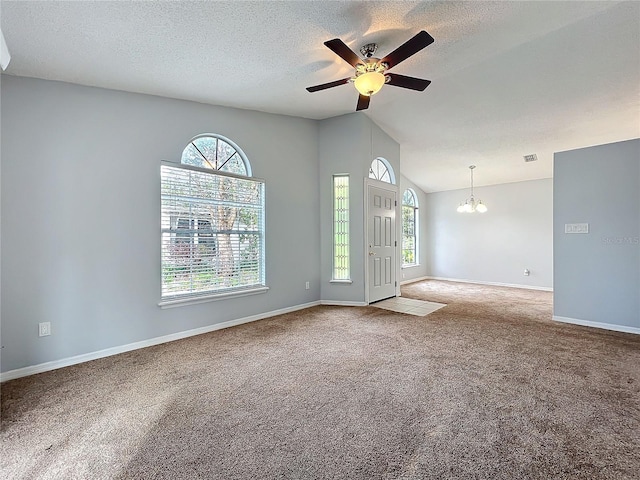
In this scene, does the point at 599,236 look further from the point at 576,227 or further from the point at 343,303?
the point at 343,303

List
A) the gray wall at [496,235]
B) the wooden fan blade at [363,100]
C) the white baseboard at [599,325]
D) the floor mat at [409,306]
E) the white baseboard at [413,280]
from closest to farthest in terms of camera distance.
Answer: the wooden fan blade at [363,100], the white baseboard at [599,325], the floor mat at [409,306], the gray wall at [496,235], the white baseboard at [413,280]

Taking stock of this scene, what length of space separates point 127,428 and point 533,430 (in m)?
2.46

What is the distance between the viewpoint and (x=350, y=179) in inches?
194

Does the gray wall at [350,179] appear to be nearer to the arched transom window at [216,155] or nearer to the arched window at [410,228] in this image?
the arched transom window at [216,155]

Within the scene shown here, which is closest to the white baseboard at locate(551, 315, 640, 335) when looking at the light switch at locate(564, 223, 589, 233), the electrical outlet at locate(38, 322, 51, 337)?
the light switch at locate(564, 223, 589, 233)

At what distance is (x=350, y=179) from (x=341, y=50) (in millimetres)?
2718

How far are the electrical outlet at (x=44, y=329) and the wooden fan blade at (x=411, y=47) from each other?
3.77 meters

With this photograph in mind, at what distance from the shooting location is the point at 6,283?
2.47 m

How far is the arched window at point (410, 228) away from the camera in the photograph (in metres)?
7.84

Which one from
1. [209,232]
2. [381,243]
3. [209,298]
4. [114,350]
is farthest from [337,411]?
[381,243]

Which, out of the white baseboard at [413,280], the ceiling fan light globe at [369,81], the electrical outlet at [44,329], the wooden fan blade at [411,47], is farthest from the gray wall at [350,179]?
the electrical outlet at [44,329]

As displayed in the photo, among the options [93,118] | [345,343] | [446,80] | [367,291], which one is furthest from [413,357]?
[93,118]

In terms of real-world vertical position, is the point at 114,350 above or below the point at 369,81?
below

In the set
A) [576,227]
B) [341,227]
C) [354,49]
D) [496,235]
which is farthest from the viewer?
[496,235]
